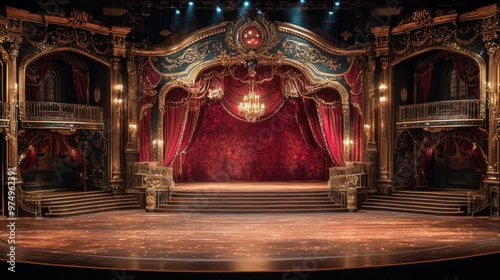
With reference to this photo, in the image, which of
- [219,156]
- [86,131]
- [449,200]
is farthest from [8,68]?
[449,200]

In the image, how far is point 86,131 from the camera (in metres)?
A: 20.8

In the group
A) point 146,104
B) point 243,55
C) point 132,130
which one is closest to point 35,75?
point 132,130

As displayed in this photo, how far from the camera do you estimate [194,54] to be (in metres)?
21.2

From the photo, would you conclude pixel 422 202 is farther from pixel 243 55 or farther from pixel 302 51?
pixel 243 55

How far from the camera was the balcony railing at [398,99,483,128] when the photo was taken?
60.9 ft

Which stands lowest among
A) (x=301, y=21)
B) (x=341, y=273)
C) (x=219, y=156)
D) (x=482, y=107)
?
(x=341, y=273)

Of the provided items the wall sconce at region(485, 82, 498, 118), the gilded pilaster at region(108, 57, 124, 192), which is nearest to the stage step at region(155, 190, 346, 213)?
the gilded pilaster at region(108, 57, 124, 192)

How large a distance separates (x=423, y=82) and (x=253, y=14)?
6280 mm

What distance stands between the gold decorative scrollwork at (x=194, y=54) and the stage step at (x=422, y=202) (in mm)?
7297

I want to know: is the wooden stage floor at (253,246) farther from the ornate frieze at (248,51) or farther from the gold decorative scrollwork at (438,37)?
the ornate frieze at (248,51)

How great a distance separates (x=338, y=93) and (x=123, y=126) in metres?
7.53

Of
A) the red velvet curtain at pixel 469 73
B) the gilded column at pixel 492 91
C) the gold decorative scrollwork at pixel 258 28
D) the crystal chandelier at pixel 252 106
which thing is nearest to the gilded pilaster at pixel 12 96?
the gold decorative scrollwork at pixel 258 28

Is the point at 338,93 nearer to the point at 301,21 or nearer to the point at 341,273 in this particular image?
the point at 301,21

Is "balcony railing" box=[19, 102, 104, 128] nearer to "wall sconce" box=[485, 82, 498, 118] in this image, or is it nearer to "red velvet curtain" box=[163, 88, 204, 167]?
"red velvet curtain" box=[163, 88, 204, 167]
